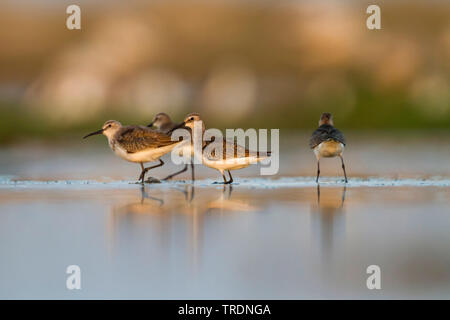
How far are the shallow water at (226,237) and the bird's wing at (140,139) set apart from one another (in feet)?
1.65

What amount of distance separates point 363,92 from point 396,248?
1528 centimetres

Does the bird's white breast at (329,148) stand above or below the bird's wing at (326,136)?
below

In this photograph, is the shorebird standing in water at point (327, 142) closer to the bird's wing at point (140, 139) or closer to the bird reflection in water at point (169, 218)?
the bird reflection in water at point (169, 218)

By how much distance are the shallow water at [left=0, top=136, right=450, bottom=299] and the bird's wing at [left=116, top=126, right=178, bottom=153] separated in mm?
503

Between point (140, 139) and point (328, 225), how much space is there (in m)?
4.11

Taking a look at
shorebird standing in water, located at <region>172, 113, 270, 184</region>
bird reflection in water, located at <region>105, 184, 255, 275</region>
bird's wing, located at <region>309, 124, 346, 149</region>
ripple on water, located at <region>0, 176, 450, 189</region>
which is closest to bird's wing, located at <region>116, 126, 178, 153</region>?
ripple on water, located at <region>0, 176, 450, 189</region>

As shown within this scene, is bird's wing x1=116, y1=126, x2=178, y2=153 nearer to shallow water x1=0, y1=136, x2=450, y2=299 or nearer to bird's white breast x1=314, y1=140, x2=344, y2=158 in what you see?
shallow water x1=0, y1=136, x2=450, y2=299

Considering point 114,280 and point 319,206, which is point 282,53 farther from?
point 114,280

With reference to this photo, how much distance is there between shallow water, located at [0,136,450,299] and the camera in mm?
5008

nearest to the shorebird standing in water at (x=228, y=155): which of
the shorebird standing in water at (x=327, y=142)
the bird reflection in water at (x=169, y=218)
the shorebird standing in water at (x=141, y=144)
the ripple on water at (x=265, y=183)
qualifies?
the ripple on water at (x=265, y=183)

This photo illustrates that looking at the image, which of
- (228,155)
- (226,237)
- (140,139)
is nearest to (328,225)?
(226,237)

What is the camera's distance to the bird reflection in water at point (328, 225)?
5789 millimetres

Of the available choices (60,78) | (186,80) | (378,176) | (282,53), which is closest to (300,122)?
(282,53)

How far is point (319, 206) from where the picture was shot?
26.1ft
